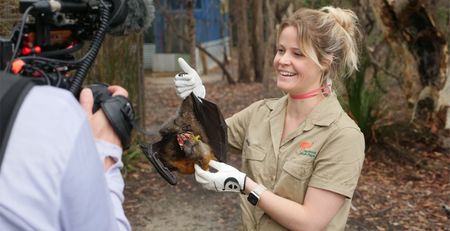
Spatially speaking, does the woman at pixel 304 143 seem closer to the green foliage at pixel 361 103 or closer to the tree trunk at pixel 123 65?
the tree trunk at pixel 123 65

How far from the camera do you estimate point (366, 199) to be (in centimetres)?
578

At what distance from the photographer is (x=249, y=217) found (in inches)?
93.3

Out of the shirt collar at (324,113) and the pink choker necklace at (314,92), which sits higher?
the pink choker necklace at (314,92)

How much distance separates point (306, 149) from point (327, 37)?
448 millimetres

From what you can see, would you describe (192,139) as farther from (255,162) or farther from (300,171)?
(300,171)

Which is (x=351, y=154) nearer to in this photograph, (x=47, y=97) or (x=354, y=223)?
(x=47, y=97)

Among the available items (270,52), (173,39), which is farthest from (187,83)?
(173,39)

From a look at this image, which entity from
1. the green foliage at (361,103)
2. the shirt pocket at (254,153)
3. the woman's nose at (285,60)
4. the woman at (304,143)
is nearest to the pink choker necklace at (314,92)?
the woman at (304,143)

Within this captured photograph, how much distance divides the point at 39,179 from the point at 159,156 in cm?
127

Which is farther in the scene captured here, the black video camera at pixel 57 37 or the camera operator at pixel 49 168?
the black video camera at pixel 57 37

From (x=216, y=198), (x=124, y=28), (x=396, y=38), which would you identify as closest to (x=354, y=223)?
(x=216, y=198)

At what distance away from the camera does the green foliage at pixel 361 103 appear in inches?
273

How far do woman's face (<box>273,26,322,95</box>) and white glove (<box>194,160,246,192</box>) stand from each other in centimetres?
40

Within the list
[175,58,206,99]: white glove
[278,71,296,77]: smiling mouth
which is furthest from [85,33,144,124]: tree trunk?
→ [278,71,296,77]: smiling mouth
